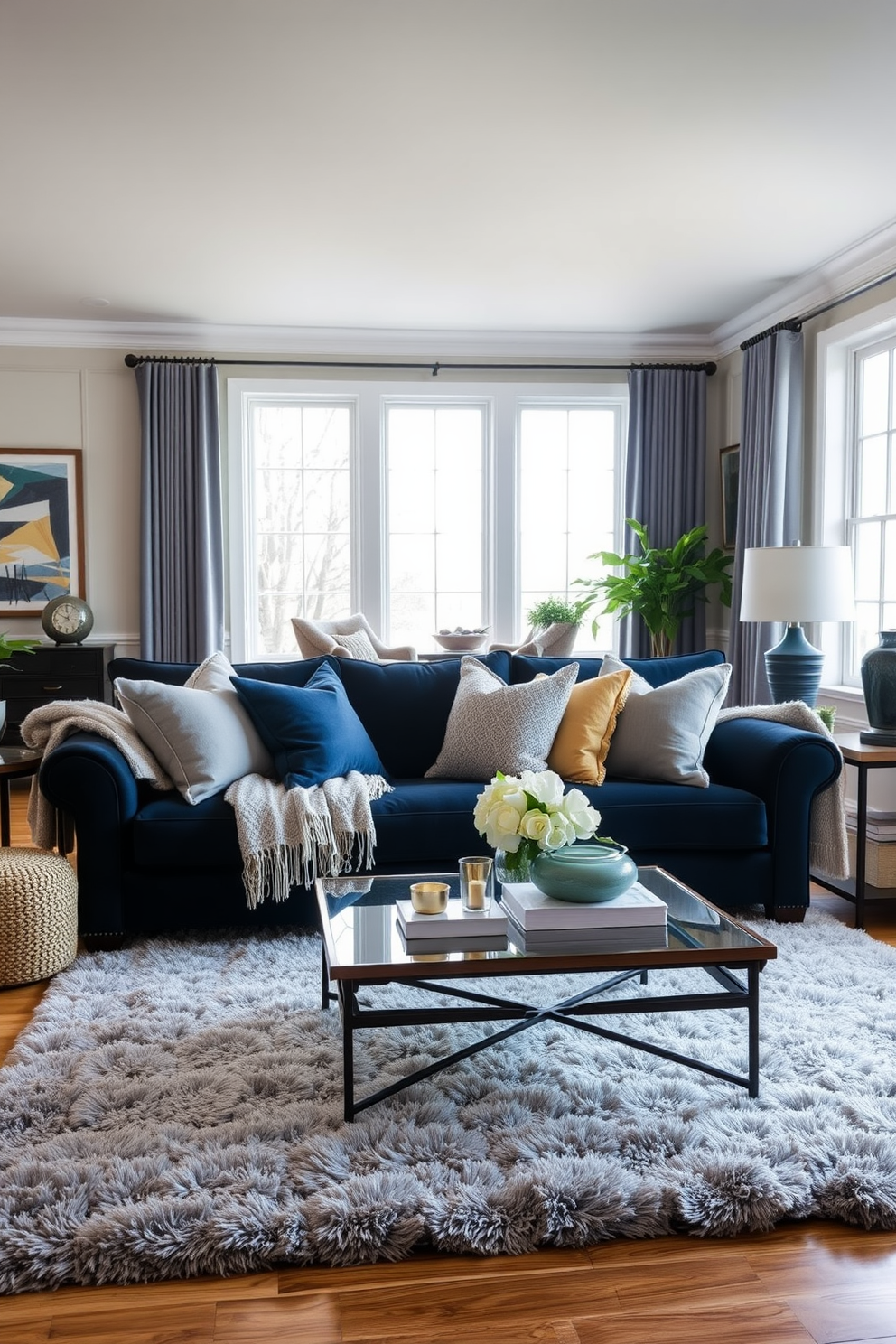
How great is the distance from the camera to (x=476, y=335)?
633 centimetres

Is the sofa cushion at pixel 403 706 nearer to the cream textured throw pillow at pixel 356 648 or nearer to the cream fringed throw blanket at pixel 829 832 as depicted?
the cream textured throw pillow at pixel 356 648

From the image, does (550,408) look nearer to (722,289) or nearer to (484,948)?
(722,289)

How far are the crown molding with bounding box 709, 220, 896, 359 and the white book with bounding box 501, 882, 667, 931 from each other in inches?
141

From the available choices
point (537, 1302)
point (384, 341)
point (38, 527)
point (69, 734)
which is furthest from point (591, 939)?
point (38, 527)

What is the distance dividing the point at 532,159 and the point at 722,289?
1.96 metres

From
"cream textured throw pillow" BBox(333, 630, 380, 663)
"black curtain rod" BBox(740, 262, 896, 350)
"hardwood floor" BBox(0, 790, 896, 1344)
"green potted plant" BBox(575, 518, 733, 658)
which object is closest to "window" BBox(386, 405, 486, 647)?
"green potted plant" BBox(575, 518, 733, 658)

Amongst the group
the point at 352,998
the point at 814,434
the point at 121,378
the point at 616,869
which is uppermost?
the point at 121,378

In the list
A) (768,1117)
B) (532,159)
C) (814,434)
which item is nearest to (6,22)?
(532,159)

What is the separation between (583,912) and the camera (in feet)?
6.77

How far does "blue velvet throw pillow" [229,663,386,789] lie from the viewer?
3.25m

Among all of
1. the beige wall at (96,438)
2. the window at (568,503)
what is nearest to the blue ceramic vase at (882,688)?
the window at (568,503)

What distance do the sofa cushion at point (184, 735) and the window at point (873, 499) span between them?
298 cm

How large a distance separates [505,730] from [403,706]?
0.45 metres

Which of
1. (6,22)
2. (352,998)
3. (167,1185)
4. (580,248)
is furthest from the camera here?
(580,248)
